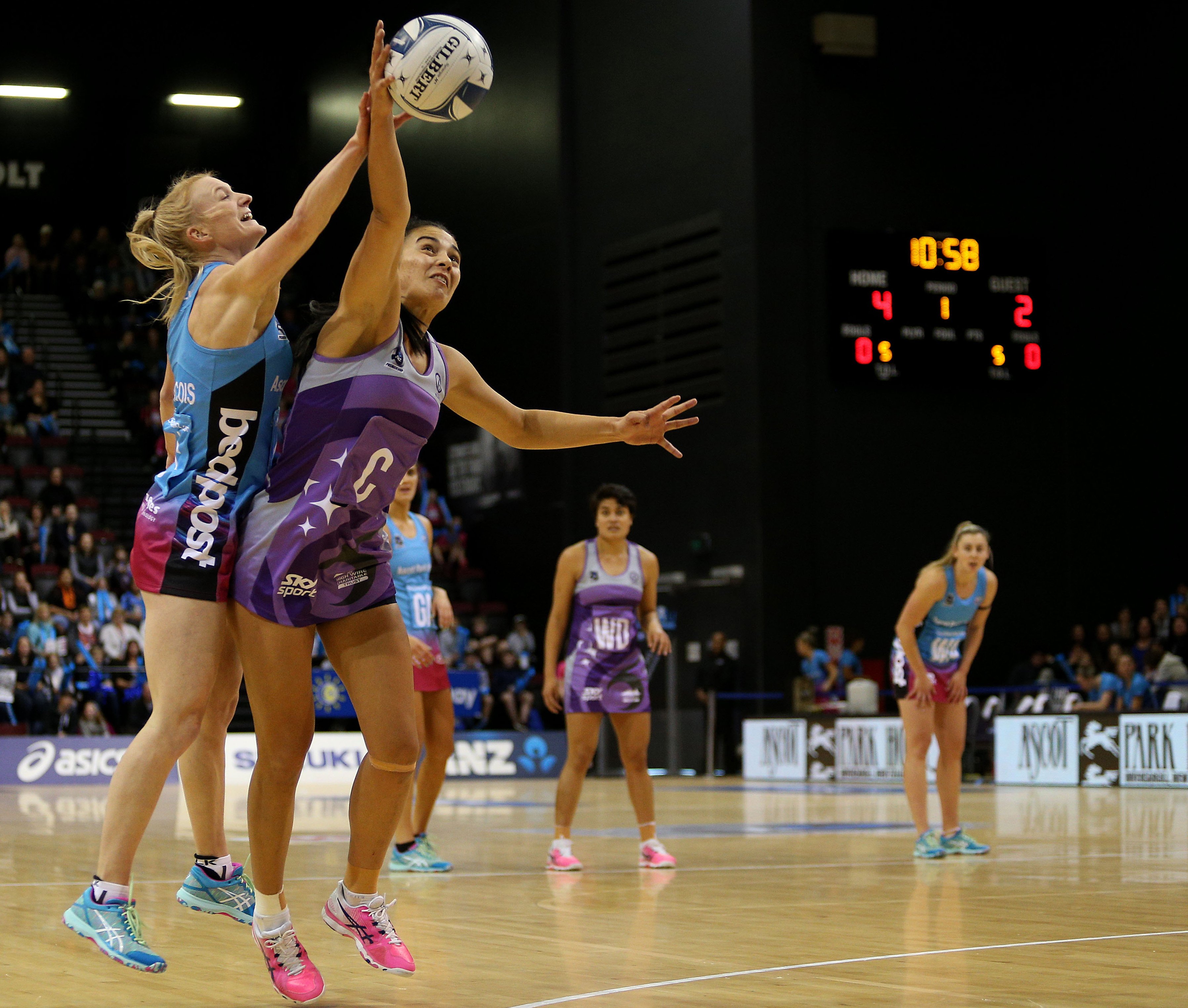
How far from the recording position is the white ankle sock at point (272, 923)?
4340 mm

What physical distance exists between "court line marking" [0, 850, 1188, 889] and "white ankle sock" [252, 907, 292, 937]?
10.2ft

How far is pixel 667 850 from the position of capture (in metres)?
9.54

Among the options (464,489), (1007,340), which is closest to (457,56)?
(1007,340)

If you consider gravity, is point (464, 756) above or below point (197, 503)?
below

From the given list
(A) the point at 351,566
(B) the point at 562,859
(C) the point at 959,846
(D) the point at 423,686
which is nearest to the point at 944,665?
(C) the point at 959,846

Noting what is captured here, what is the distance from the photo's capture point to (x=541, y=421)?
496cm

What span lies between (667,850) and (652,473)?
14202 mm

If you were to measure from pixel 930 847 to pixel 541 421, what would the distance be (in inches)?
193

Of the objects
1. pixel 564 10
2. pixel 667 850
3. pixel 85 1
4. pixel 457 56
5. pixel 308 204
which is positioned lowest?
pixel 667 850

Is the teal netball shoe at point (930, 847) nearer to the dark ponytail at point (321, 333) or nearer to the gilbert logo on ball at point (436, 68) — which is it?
the dark ponytail at point (321, 333)

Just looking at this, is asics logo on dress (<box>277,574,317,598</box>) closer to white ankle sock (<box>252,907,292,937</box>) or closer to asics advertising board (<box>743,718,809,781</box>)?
white ankle sock (<box>252,907,292,937</box>)

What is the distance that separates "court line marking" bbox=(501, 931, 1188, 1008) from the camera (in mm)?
4363

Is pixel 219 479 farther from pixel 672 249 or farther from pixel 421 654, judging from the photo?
pixel 672 249

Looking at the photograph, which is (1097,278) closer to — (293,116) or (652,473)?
(652,473)
